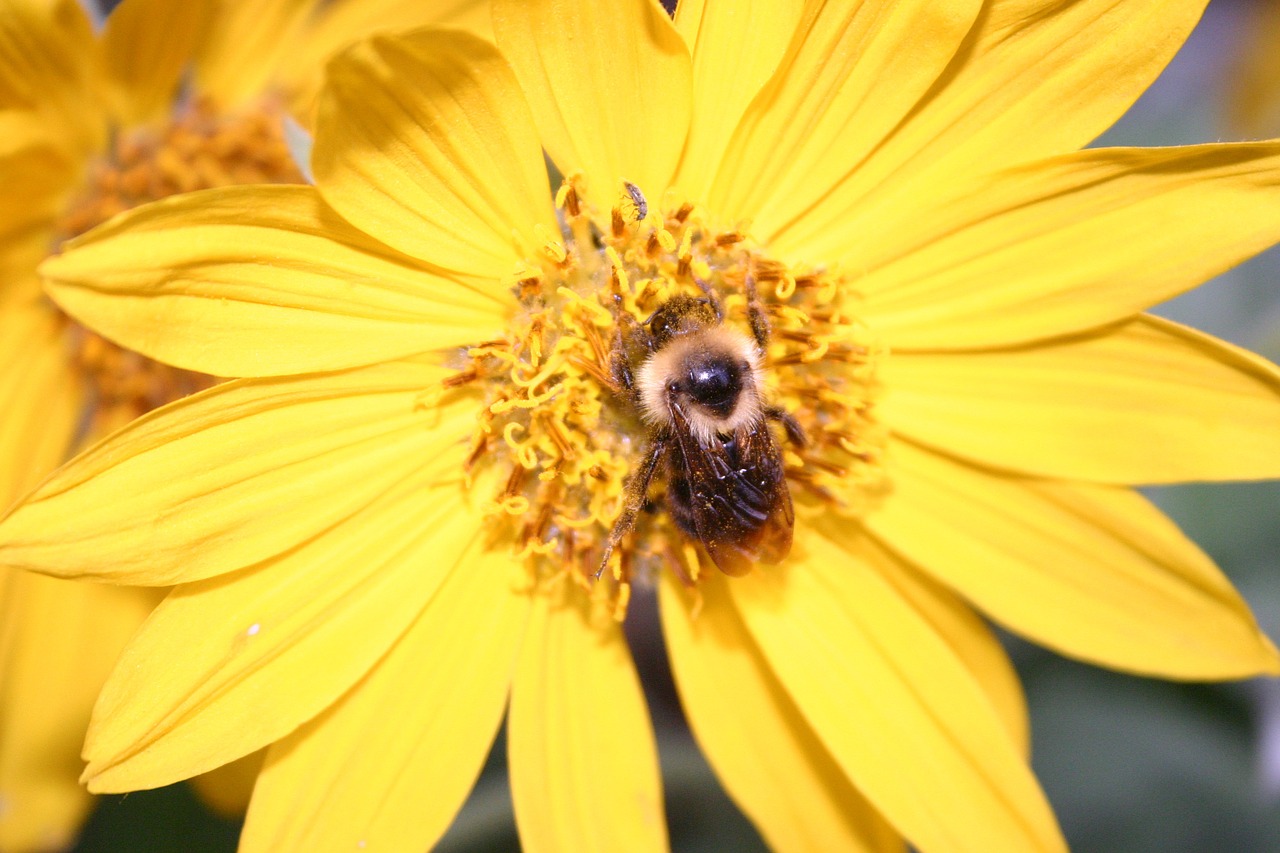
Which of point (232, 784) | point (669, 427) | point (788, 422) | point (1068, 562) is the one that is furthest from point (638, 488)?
point (232, 784)

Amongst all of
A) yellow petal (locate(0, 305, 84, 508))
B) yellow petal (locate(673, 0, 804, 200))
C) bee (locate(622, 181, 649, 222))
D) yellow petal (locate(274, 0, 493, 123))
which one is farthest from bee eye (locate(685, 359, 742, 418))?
yellow petal (locate(0, 305, 84, 508))

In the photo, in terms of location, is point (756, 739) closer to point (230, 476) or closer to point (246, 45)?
point (230, 476)

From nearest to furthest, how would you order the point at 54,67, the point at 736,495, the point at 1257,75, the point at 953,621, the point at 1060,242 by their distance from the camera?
the point at 736,495 < the point at 1060,242 < the point at 54,67 < the point at 953,621 < the point at 1257,75

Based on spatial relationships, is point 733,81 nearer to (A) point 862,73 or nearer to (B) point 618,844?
(A) point 862,73

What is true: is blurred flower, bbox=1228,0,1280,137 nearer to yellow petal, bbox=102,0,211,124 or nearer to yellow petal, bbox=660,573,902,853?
yellow petal, bbox=660,573,902,853

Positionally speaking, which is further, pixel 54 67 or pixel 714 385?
pixel 54 67

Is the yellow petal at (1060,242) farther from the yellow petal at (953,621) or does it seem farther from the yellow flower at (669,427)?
the yellow petal at (953,621)

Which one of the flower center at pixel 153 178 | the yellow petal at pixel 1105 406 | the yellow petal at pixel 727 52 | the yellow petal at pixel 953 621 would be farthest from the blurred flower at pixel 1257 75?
the flower center at pixel 153 178
